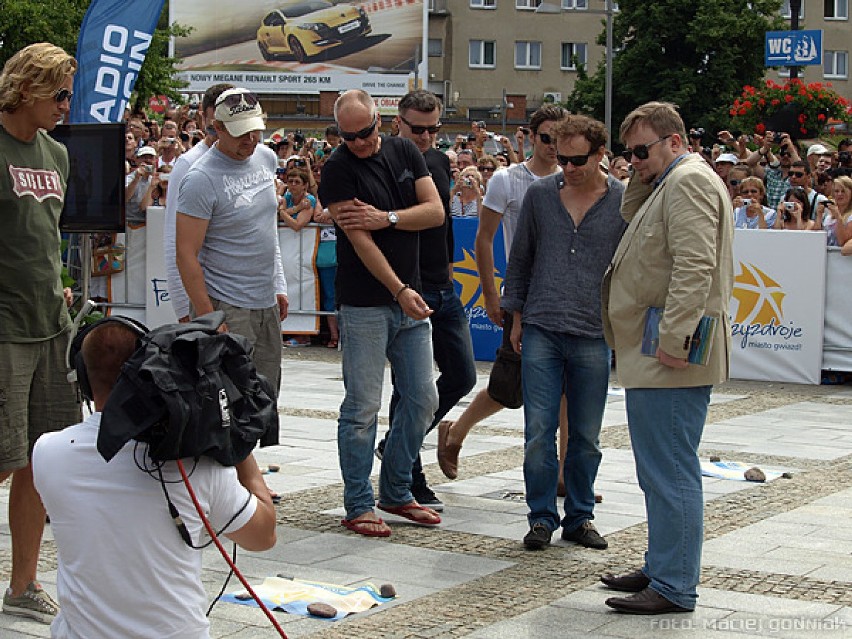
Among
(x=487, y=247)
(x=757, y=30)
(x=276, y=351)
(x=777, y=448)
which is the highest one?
(x=757, y=30)

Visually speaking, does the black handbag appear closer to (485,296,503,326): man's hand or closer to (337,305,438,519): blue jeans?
(485,296,503,326): man's hand

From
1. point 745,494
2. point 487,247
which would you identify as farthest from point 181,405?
point 745,494

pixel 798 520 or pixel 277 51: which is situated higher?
pixel 277 51

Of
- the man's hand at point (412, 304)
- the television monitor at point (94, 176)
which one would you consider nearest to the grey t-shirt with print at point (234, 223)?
the man's hand at point (412, 304)

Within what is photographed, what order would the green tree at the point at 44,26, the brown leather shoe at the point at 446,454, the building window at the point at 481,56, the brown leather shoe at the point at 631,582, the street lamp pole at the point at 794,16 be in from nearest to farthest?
the brown leather shoe at the point at 631,582
the brown leather shoe at the point at 446,454
the street lamp pole at the point at 794,16
the green tree at the point at 44,26
the building window at the point at 481,56

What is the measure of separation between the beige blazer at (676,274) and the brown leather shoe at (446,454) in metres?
2.33

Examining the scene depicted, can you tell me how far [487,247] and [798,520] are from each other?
6.89 ft

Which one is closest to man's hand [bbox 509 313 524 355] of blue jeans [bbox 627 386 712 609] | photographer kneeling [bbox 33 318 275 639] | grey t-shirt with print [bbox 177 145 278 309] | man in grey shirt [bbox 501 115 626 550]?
man in grey shirt [bbox 501 115 626 550]

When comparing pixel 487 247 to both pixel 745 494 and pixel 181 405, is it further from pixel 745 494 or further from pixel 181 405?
pixel 181 405

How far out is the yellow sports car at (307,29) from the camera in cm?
7444

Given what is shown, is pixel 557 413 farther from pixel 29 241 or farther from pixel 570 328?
pixel 29 241

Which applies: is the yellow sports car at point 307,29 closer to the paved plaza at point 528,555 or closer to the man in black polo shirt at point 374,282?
the paved plaza at point 528,555

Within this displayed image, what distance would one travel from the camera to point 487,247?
7.60m

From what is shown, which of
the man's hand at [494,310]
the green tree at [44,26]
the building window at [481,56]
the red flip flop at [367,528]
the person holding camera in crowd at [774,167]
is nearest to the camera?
the red flip flop at [367,528]
